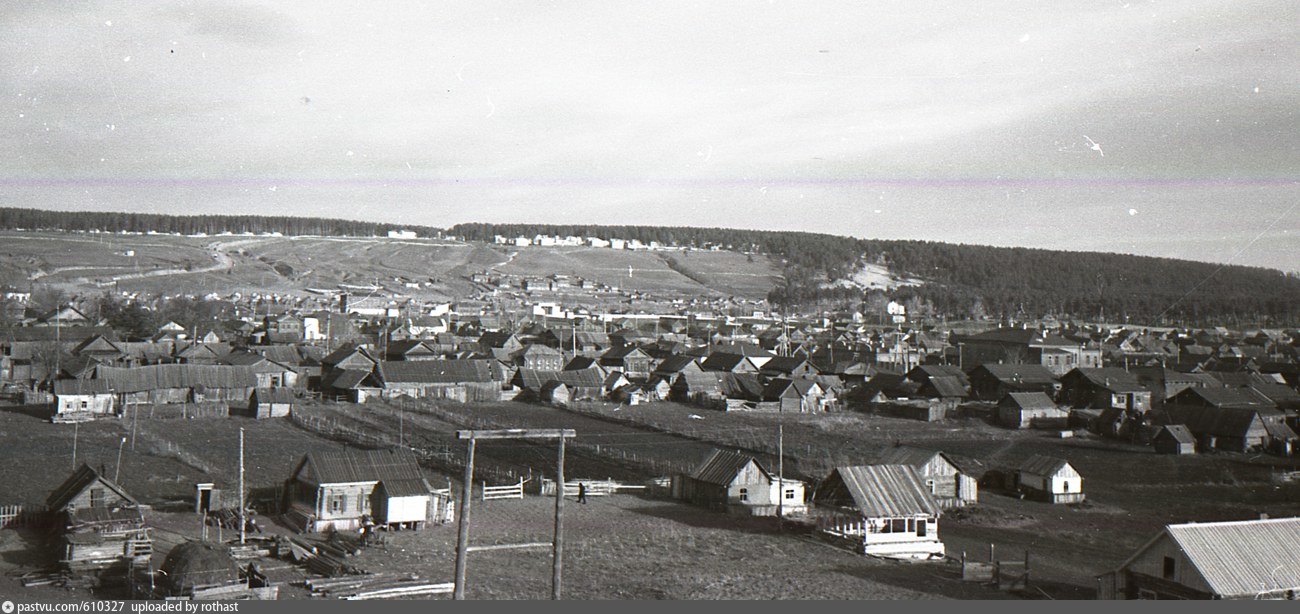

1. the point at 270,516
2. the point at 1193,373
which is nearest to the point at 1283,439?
the point at 1193,373

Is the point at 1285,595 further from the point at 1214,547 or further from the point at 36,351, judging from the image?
the point at 36,351

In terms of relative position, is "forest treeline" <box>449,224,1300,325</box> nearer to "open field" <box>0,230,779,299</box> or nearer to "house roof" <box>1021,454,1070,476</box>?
"open field" <box>0,230,779,299</box>

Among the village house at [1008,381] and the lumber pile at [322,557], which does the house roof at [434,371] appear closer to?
the village house at [1008,381]

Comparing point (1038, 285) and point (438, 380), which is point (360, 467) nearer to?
point (438, 380)

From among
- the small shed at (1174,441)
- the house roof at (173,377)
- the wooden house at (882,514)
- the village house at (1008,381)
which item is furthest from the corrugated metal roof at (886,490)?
the house roof at (173,377)

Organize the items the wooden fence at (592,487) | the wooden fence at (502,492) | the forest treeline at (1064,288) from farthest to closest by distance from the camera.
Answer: the forest treeline at (1064,288), the wooden fence at (592,487), the wooden fence at (502,492)
